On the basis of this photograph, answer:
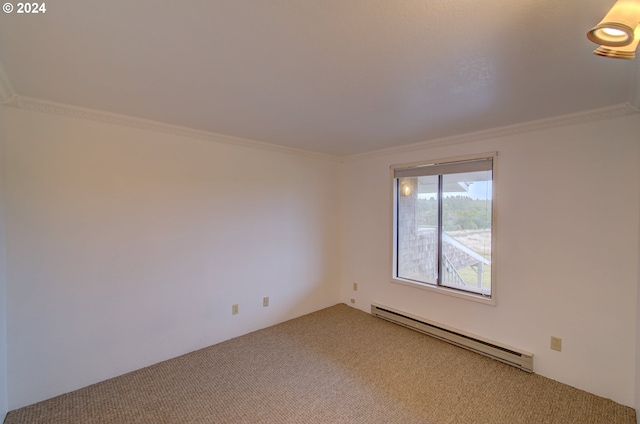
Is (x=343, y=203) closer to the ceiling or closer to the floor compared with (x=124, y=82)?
closer to the floor

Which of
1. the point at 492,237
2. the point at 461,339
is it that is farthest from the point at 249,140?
the point at 461,339

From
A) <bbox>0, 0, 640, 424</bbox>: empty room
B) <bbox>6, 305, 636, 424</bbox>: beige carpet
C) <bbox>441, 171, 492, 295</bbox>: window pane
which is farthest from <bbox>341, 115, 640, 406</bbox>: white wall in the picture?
<bbox>6, 305, 636, 424</bbox>: beige carpet

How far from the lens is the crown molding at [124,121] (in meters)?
2.11

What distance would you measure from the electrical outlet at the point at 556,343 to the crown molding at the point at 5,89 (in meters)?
4.56

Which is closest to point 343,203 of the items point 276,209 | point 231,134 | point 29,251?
point 276,209

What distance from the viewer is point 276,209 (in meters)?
3.67

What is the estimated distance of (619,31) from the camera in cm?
91

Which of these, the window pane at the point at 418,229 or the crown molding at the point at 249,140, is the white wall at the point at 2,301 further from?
the window pane at the point at 418,229

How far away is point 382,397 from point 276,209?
2366 mm

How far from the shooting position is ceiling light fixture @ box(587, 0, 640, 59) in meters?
0.84

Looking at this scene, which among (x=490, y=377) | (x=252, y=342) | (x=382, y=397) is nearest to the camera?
(x=382, y=397)

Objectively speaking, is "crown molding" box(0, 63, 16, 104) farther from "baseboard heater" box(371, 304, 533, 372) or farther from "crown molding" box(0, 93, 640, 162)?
"baseboard heater" box(371, 304, 533, 372)

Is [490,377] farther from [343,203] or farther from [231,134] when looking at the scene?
[231,134]

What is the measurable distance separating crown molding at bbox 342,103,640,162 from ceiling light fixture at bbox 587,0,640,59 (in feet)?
5.52
